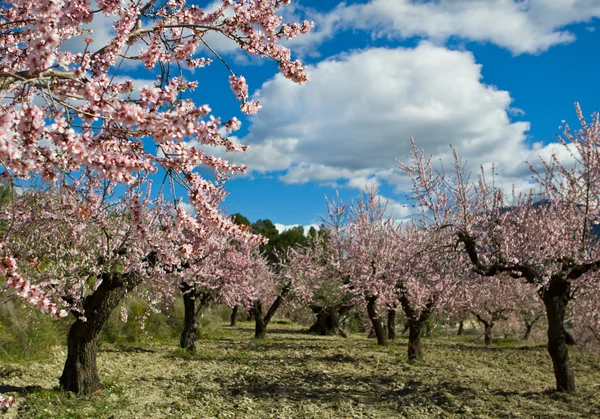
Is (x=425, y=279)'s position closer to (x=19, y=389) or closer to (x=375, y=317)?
(x=375, y=317)

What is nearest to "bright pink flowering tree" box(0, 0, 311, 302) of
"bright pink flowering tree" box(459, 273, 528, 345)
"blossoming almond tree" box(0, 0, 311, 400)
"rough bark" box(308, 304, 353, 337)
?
"blossoming almond tree" box(0, 0, 311, 400)

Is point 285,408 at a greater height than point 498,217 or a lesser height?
lesser

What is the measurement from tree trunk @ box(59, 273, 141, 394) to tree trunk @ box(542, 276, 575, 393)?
30.6ft

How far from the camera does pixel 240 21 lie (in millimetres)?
5629

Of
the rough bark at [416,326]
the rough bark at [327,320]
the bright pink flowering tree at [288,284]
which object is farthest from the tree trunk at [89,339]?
the rough bark at [327,320]

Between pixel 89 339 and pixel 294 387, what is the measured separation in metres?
4.45

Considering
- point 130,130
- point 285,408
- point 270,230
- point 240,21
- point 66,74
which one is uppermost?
point 270,230

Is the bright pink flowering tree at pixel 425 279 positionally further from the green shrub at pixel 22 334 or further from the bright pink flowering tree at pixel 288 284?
the green shrub at pixel 22 334

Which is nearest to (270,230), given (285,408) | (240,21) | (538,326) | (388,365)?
(538,326)

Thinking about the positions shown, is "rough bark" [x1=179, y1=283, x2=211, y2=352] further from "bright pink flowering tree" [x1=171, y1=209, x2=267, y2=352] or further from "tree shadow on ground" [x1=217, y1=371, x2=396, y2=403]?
"tree shadow on ground" [x1=217, y1=371, x2=396, y2=403]

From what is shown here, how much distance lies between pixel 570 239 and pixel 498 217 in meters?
1.76

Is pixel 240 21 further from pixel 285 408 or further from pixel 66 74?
pixel 285 408

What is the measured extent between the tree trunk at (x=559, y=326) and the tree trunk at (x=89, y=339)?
9327mm

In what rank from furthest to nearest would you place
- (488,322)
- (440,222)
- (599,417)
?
(488,322), (440,222), (599,417)
